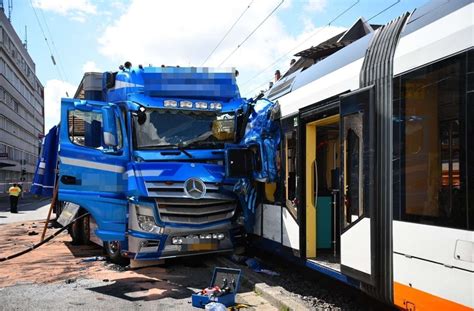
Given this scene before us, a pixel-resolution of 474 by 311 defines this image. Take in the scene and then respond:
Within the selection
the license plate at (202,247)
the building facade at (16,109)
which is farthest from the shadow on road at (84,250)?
the building facade at (16,109)

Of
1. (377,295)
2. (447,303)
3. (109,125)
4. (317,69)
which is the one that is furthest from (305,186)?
(109,125)

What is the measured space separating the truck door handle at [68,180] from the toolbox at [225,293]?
289 cm

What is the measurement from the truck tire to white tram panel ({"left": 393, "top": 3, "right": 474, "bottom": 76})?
27.0ft

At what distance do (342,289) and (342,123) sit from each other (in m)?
2.74

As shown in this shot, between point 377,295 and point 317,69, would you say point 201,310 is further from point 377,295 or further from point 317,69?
point 317,69

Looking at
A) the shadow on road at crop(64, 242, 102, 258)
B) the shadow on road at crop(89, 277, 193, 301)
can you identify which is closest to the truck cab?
the shadow on road at crop(89, 277, 193, 301)

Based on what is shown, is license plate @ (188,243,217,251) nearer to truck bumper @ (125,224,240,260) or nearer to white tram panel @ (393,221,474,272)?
truck bumper @ (125,224,240,260)

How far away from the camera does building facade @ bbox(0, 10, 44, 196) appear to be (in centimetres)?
5616

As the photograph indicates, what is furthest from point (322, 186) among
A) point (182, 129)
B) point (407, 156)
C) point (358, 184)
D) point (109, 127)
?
point (109, 127)

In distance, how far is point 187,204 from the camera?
7762 millimetres

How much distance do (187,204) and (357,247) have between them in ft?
11.5

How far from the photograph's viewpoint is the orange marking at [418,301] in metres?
3.74

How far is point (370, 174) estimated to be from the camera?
4688 mm

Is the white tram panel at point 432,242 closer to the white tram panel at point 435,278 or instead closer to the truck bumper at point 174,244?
the white tram panel at point 435,278
